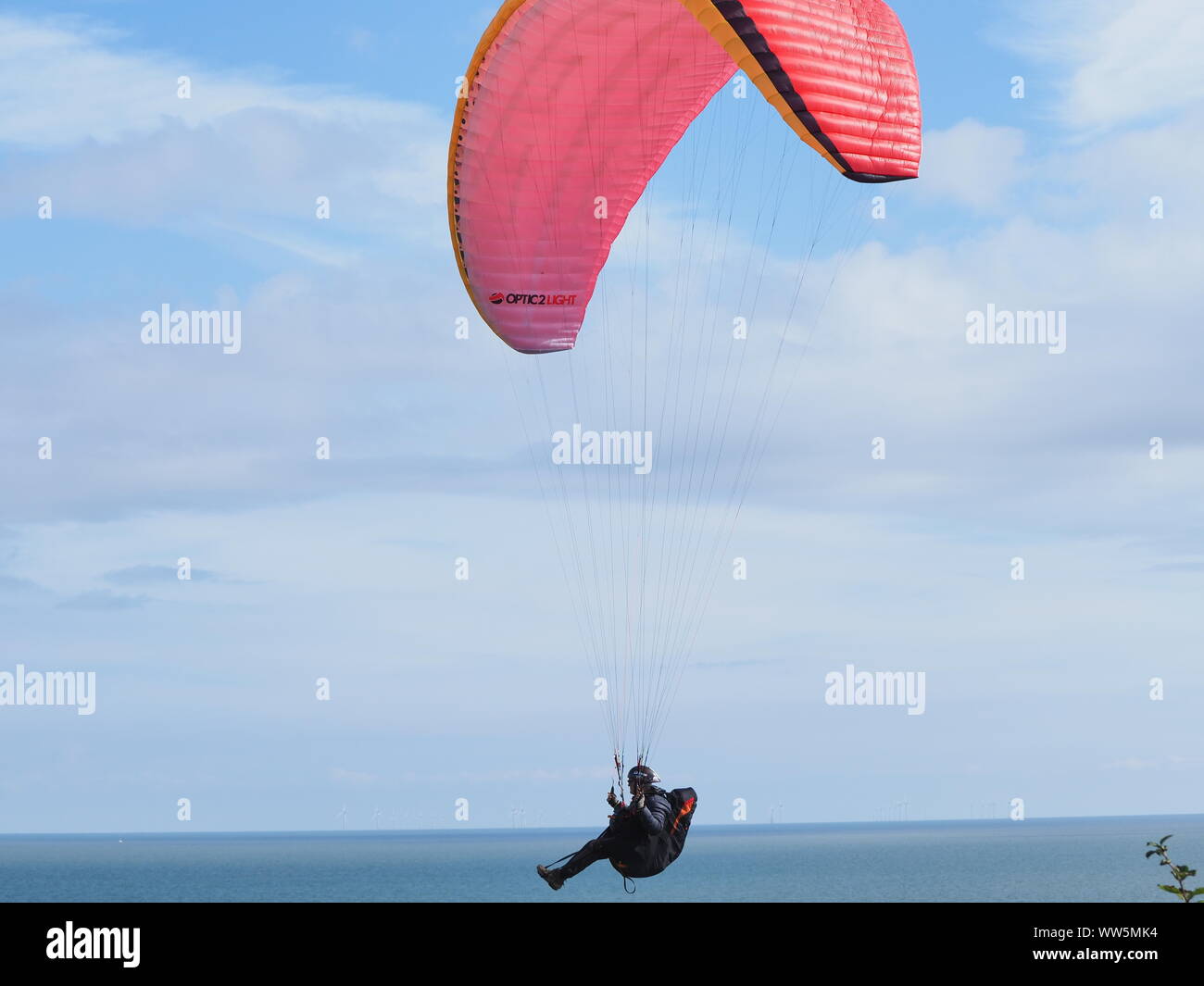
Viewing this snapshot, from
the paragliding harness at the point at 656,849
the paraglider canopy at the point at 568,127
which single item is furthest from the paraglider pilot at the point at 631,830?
the paraglider canopy at the point at 568,127

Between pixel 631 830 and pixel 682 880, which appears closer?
pixel 631 830

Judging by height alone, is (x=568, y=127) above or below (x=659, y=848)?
above

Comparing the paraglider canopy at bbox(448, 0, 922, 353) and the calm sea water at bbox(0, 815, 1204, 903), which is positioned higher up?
the paraglider canopy at bbox(448, 0, 922, 353)

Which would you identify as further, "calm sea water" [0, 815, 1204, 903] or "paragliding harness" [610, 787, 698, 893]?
"calm sea water" [0, 815, 1204, 903]

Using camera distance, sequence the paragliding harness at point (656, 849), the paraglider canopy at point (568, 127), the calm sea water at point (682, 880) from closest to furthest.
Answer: the paragliding harness at point (656, 849) → the paraglider canopy at point (568, 127) → the calm sea water at point (682, 880)

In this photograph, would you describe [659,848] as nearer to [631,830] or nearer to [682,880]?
[631,830]

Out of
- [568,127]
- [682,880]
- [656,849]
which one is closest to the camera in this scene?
[656,849]

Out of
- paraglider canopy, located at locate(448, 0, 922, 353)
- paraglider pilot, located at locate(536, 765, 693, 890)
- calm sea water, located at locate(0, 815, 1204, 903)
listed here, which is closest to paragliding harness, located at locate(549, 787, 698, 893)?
paraglider pilot, located at locate(536, 765, 693, 890)

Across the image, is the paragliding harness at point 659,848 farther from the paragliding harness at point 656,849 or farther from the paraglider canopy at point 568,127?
the paraglider canopy at point 568,127

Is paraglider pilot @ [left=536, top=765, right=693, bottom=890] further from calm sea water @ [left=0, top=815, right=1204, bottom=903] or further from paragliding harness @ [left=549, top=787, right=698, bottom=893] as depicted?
calm sea water @ [left=0, top=815, right=1204, bottom=903]

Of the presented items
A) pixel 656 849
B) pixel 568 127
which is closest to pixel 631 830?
pixel 656 849
